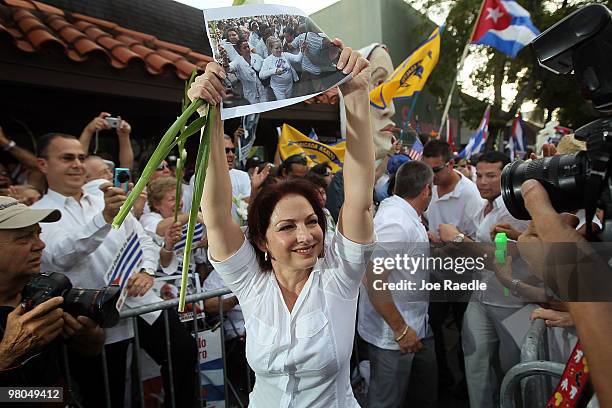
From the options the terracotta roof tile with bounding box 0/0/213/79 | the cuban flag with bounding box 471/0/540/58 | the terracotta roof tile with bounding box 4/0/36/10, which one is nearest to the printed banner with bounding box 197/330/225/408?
the terracotta roof tile with bounding box 0/0/213/79

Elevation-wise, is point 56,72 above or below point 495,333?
above

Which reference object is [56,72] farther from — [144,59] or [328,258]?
[328,258]

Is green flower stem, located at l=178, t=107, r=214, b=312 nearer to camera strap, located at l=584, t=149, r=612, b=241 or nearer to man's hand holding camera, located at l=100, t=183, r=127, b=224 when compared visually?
camera strap, located at l=584, t=149, r=612, b=241

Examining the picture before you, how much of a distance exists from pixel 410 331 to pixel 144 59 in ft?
12.1

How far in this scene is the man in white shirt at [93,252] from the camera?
2.44 meters

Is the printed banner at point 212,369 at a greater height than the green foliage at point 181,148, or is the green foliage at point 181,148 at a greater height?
the green foliage at point 181,148

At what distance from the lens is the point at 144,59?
4.52 m

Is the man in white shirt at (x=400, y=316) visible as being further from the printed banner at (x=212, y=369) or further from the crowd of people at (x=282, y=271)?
the printed banner at (x=212, y=369)

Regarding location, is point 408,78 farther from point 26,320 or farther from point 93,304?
point 26,320

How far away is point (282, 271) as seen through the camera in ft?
5.82

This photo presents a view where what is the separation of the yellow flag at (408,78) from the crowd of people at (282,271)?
135 cm

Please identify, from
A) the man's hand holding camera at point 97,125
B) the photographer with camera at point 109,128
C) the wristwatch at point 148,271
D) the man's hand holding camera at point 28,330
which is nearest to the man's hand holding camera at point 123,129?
the photographer with camera at point 109,128

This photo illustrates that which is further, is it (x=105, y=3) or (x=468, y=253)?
(x=105, y=3)

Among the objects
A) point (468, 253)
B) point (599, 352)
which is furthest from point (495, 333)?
point (599, 352)
